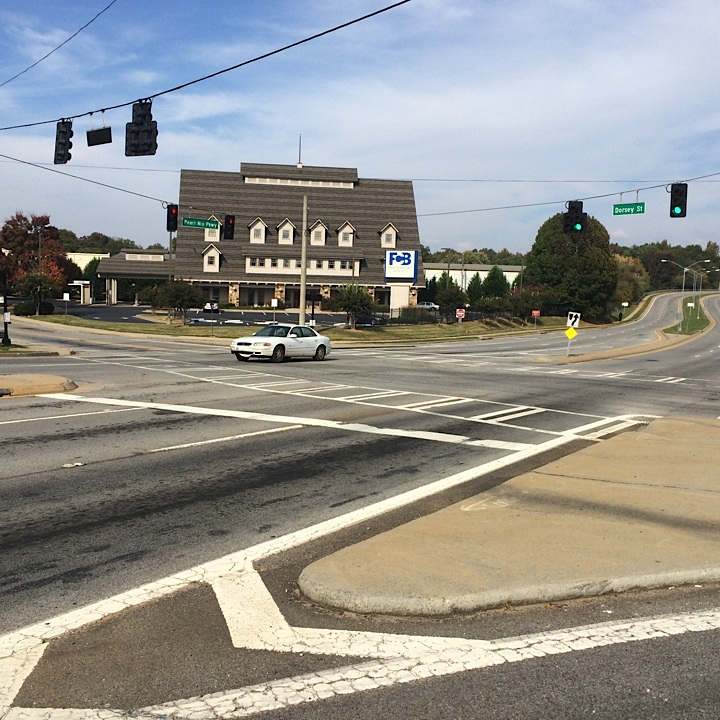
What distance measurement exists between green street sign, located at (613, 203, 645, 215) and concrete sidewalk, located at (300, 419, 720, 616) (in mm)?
20649

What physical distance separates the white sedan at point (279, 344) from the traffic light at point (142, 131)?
10.0 meters

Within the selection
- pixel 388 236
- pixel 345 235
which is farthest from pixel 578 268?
pixel 345 235

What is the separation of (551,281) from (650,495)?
99589mm

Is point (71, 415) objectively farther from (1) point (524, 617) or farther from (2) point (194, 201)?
(2) point (194, 201)

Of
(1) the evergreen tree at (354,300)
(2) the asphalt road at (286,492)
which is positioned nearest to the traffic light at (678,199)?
(2) the asphalt road at (286,492)

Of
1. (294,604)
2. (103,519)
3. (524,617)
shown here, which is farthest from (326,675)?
(103,519)

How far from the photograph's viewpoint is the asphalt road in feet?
13.7

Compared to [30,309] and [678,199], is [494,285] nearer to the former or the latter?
[30,309]

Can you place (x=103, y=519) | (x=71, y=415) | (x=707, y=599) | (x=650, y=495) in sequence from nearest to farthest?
(x=707, y=599) < (x=103, y=519) < (x=650, y=495) < (x=71, y=415)

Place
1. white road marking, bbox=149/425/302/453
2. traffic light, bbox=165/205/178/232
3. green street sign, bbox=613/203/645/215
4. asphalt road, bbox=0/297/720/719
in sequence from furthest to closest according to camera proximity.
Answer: traffic light, bbox=165/205/178/232
green street sign, bbox=613/203/645/215
white road marking, bbox=149/425/302/453
asphalt road, bbox=0/297/720/719

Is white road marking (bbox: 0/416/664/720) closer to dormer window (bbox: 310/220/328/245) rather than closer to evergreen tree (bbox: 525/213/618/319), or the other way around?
dormer window (bbox: 310/220/328/245)

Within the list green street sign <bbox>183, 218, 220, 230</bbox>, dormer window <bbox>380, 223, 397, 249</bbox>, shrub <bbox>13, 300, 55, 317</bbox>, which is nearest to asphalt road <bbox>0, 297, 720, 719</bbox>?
green street sign <bbox>183, 218, 220, 230</bbox>

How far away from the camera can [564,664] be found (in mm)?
4441

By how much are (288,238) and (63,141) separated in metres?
59.2
